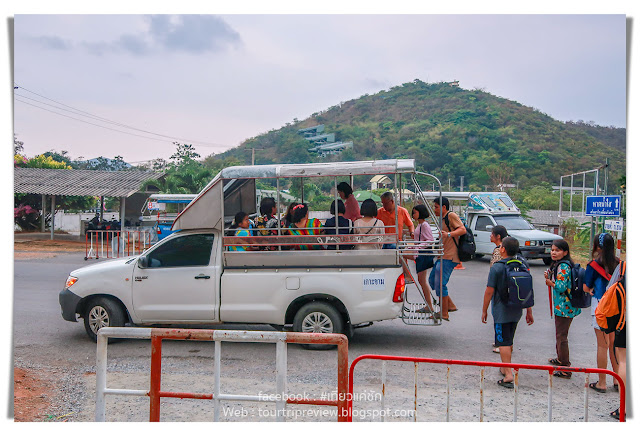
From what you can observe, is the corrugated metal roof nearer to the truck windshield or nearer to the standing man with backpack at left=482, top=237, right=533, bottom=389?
the truck windshield

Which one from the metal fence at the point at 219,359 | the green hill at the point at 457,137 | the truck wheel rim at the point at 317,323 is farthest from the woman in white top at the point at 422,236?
the green hill at the point at 457,137

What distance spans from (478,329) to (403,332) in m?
1.28

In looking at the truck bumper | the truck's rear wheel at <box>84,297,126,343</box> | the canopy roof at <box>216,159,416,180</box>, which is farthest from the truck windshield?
the truck bumper

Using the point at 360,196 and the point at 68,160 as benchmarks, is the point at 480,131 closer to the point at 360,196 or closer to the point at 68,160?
the point at 68,160

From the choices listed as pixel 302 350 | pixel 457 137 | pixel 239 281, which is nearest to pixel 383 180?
pixel 239 281

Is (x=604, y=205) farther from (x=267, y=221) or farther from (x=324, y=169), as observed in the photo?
(x=267, y=221)

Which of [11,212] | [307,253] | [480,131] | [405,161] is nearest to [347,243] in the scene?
[307,253]

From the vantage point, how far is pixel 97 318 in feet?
23.2

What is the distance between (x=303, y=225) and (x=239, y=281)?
3.69 feet

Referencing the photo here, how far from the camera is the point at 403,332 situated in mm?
7996

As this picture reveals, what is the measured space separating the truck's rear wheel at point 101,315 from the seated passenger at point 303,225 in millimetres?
2475

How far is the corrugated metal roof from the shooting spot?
998 inches

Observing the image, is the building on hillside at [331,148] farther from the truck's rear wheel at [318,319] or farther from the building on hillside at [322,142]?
the truck's rear wheel at [318,319]

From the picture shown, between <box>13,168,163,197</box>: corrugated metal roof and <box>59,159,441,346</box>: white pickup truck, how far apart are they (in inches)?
752
